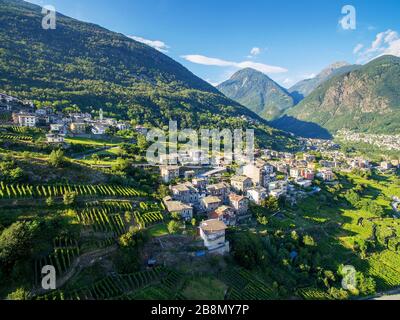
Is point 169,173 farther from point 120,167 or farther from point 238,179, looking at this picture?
point 238,179

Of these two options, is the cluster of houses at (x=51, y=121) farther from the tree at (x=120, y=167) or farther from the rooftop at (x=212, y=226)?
the rooftop at (x=212, y=226)

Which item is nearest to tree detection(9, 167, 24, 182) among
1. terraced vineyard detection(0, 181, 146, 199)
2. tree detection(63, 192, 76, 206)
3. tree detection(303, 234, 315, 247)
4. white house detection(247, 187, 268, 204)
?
terraced vineyard detection(0, 181, 146, 199)

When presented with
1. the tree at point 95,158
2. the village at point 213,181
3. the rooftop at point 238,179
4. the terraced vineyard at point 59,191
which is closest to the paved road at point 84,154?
the tree at point 95,158

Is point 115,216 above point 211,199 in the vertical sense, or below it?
above

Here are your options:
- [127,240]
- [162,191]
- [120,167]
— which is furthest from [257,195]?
[127,240]

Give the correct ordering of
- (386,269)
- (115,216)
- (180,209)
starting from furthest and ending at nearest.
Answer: (386,269), (180,209), (115,216)

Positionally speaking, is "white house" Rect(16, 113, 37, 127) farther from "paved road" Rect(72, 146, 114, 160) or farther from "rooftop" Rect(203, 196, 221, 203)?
"rooftop" Rect(203, 196, 221, 203)
